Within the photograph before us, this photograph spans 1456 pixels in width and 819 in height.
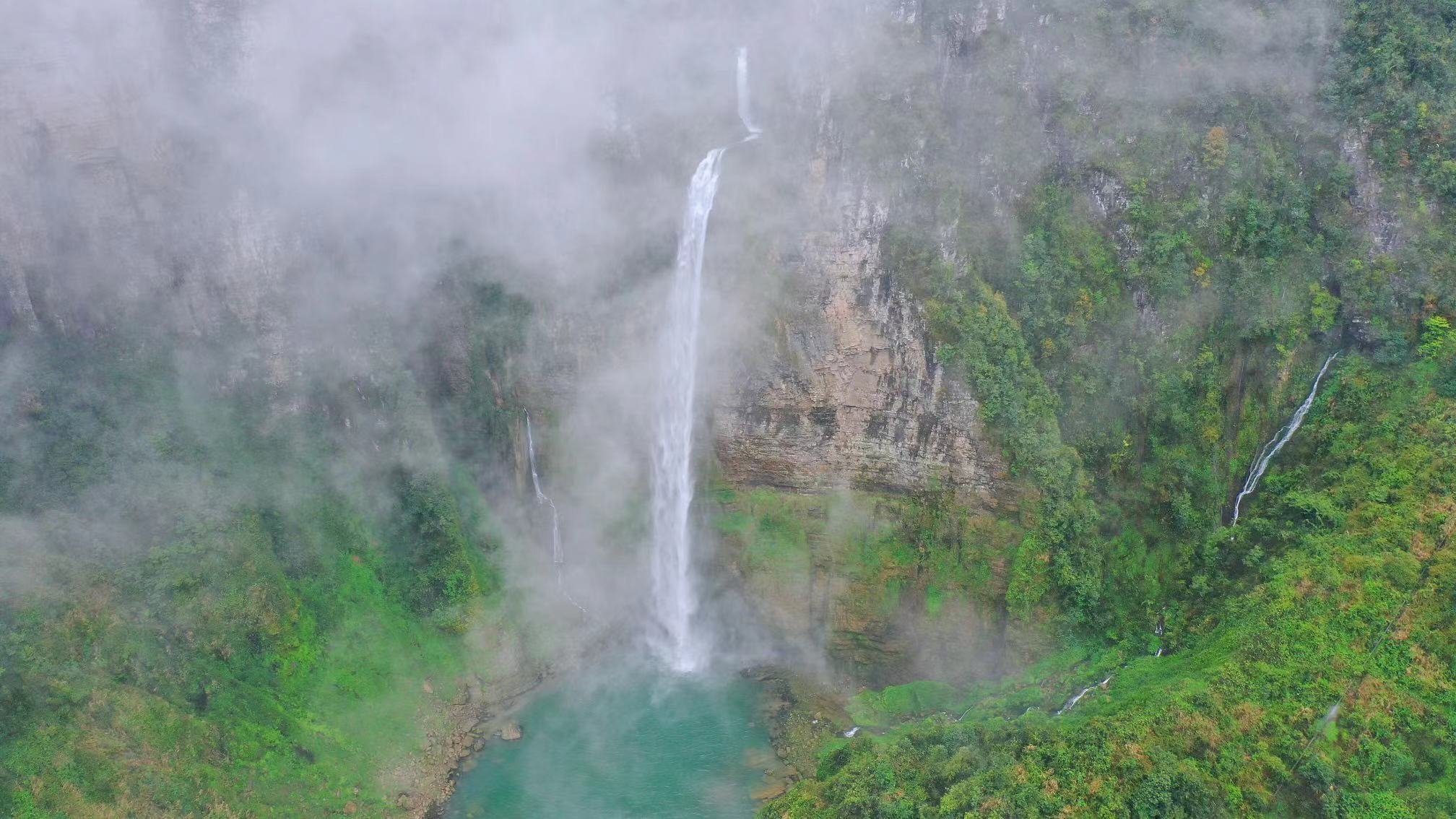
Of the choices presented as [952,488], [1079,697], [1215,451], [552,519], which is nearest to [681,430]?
[552,519]

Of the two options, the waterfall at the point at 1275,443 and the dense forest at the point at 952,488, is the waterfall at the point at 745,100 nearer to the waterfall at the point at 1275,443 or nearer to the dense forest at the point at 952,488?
the dense forest at the point at 952,488

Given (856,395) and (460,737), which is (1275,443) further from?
(460,737)

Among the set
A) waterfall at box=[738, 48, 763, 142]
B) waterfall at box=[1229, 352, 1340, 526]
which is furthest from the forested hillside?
waterfall at box=[738, 48, 763, 142]

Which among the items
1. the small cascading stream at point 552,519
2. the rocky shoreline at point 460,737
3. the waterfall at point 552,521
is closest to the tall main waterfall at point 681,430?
the small cascading stream at point 552,519

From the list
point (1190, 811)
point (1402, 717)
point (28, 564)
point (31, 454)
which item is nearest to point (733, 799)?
point (1190, 811)

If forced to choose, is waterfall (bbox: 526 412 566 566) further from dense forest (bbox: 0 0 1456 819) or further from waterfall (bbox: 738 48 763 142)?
waterfall (bbox: 738 48 763 142)

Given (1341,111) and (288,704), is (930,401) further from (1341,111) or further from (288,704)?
(288,704)

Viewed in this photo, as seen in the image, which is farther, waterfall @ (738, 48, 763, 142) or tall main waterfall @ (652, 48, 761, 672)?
waterfall @ (738, 48, 763, 142)
